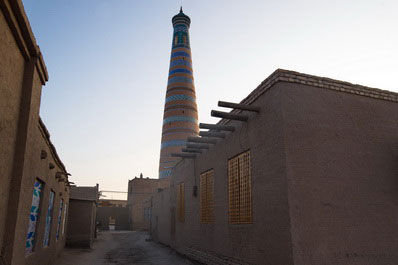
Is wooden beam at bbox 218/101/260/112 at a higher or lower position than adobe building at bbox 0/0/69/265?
higher

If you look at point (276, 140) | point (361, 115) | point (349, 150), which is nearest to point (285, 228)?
point (276, 140)

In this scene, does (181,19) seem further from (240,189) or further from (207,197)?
(240,189)

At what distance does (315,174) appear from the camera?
20.1ft

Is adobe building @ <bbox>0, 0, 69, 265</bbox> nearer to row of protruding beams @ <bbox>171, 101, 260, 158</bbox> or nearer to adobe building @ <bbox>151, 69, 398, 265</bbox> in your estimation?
row of protruding beams @ <bbox>171, 101, 260, 158</bbox>

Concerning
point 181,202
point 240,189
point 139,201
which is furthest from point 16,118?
point 139,201

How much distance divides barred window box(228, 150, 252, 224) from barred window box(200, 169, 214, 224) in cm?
143

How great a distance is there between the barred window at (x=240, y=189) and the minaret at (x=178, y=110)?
1478 cm

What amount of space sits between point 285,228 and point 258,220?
3.58 ft

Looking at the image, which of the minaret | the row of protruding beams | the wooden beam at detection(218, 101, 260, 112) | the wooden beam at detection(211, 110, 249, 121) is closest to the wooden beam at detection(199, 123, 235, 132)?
the row of protruding beams

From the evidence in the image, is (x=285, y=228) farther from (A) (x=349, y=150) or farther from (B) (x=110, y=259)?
(B) (x=110, y=259)

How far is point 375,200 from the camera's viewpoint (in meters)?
6.42

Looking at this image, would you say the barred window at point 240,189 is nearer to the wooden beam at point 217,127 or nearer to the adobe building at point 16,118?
the wooden beam at point 217,127

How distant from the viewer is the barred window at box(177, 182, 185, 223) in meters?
13.2

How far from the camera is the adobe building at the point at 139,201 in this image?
33.0 m
